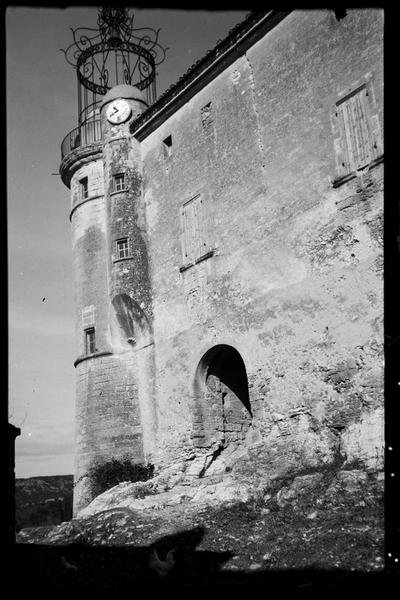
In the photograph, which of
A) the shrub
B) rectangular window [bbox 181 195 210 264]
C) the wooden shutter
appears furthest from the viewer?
the shrub

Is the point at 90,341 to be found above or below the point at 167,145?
below

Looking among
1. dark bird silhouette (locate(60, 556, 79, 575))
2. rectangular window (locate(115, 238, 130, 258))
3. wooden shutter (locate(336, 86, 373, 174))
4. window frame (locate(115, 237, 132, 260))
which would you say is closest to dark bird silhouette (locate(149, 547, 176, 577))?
dark bird silhouette (locate(60, 556, 79, 575))

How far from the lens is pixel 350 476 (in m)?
10.2

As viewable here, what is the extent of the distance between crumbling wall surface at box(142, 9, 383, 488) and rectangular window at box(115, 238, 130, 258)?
87cm

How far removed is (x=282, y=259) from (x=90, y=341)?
303 inches

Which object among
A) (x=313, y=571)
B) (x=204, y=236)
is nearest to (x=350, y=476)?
(x=313, y=571)

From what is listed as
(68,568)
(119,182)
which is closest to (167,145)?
(119,182)

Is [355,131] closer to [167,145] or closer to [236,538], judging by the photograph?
[167,145]

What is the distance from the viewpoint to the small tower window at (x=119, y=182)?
18.5 metres

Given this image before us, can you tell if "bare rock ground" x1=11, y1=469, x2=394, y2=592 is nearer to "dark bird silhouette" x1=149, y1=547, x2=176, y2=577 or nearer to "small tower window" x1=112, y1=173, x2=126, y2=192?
"dark bird silhouette" x1=149, y1=547, x2=176, y2=577

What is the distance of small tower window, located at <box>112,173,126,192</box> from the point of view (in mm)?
18525

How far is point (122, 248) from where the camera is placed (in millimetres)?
18062

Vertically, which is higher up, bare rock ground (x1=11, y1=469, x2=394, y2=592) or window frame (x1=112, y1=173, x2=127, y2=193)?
window frame (x1=112, y1=173, x2=127, y2=193)
